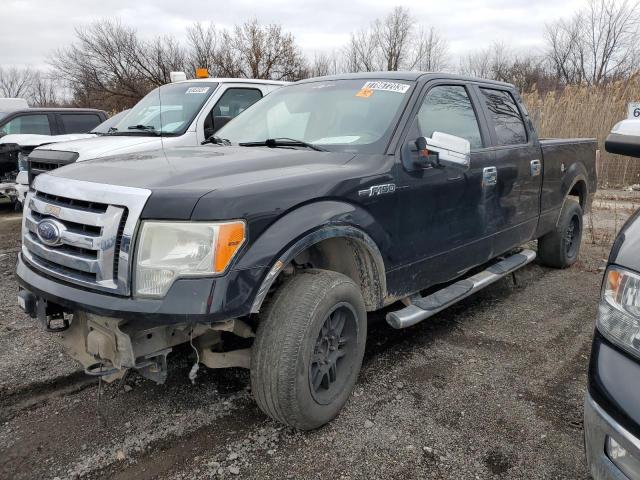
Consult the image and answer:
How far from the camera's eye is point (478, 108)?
4.01 metres

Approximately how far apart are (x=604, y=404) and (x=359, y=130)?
213cm

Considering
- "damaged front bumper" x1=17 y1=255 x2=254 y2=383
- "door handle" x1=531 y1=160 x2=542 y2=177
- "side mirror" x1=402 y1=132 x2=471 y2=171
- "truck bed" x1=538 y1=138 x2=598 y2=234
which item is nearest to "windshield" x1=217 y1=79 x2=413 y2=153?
"side mirror" x1=402 y1=132 x2=471 y2=171

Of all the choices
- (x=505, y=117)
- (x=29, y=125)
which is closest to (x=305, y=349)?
(x=505, y=117)

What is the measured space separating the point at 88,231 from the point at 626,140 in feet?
7.89

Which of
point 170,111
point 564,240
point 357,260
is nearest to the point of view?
point 357,260

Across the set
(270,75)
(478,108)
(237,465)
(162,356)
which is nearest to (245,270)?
(162,356)

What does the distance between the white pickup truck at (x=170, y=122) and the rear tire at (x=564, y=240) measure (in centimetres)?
406

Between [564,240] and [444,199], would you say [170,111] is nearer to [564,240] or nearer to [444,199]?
[444,199]

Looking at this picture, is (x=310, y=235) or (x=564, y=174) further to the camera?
(x=564, y=174)

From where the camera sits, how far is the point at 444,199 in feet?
11.0

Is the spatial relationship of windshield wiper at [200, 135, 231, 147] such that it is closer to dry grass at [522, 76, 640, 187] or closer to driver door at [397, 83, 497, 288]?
driver door at [397, 83, 497, 288]

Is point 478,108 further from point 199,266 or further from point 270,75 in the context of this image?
point 270,75

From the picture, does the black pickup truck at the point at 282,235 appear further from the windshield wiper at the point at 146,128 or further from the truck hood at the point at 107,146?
the windshield wiper at the point at 146,128

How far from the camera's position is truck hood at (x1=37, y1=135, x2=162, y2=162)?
201 inches
